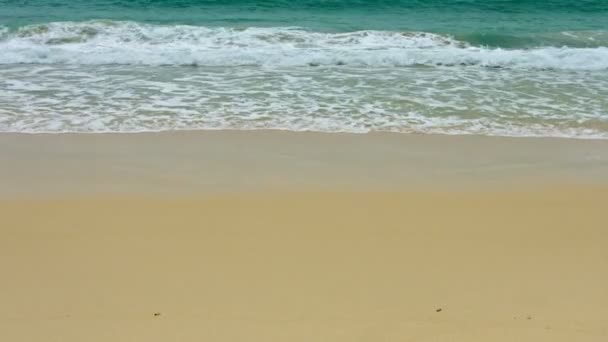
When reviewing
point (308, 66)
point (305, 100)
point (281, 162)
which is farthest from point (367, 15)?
point (281, 162)

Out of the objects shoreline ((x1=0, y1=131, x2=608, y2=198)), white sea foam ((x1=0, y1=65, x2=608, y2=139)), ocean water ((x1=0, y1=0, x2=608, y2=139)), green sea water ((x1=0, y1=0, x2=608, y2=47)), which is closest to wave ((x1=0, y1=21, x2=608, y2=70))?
ocean water ((x1=0, y1=0, x2=608, y2=139))

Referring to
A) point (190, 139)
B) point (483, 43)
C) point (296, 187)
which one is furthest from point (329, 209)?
point (483, 43)

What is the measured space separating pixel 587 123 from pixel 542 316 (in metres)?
4.14

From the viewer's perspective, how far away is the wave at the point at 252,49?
10188 mm

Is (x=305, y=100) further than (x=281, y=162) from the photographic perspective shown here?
Yes

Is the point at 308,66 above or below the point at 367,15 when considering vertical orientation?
below

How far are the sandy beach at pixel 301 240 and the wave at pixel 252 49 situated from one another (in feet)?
15.3

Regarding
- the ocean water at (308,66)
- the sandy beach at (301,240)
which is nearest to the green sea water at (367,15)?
the ocean water at (308,66)

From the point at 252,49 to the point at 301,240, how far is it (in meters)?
7.76

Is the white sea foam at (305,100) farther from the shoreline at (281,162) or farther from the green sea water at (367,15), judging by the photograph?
the green sea water at (367,15)

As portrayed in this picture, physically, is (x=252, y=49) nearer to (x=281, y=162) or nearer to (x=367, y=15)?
(x=367, y=15)

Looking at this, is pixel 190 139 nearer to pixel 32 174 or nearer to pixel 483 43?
pixel 32 174

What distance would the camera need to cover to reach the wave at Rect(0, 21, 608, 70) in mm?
10188

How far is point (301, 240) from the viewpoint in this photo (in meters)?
3.76
